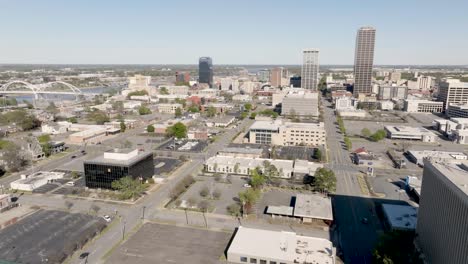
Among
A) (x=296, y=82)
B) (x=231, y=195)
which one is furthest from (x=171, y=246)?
(x=296, y=82)

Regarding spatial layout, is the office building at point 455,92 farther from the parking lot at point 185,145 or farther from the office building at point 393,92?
the parking lot at point 185,145

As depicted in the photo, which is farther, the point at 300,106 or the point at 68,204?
the point at 300,106

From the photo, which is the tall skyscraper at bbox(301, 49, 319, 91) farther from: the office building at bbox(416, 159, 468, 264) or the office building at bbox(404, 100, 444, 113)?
the office building at bbox(416, 159, 468, 264)

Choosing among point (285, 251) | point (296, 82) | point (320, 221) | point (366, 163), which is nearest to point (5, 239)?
point (285, 251)

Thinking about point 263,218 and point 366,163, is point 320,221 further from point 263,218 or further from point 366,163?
point 366,163

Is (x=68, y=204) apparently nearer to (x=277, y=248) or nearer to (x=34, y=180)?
(x=34, y=180)

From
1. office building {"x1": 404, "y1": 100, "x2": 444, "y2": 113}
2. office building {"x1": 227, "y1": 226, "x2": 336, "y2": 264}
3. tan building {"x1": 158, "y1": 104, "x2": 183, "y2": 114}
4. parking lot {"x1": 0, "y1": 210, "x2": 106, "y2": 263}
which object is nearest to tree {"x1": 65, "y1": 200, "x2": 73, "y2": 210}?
parking lot {"x1": 0, "y1": 210, "x2": 106, "y2": 263}

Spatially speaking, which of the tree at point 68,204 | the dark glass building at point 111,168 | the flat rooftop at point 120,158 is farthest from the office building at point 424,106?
the tree at point 68,204
